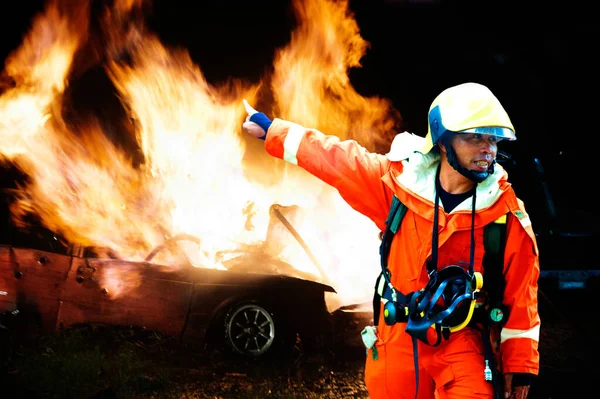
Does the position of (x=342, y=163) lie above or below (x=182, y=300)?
above

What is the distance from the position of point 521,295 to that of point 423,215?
67cm

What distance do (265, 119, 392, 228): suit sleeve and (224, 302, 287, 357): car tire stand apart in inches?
106

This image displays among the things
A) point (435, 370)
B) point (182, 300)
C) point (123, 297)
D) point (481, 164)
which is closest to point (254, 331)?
point (182, 300)

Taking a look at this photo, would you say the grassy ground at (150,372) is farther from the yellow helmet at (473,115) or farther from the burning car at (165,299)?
the yellow helmet at (473,115)

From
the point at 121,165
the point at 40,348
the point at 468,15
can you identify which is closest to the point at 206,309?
the point at 40,348

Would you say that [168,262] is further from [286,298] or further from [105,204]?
[105,204]

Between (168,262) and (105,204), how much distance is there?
71.2 inches

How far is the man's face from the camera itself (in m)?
2.47

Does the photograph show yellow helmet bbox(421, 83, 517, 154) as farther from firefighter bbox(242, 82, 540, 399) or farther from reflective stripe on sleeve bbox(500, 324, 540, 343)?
reflective stripe on sleeve bbox(500, 324, 540, 343)

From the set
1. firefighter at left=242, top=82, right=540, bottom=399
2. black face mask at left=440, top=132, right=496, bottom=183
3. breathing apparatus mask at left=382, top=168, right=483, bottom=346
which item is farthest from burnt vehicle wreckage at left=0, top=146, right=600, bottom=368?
black face mask at left=440, top=132, right=496, bottom=183

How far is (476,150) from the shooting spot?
8.15ft

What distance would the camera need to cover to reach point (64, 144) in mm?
6438

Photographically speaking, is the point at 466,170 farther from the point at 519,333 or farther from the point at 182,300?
the point at 182,300

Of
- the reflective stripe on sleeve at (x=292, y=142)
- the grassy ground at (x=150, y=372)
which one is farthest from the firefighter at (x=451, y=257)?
the grassy ground at (x=150, y=372)
